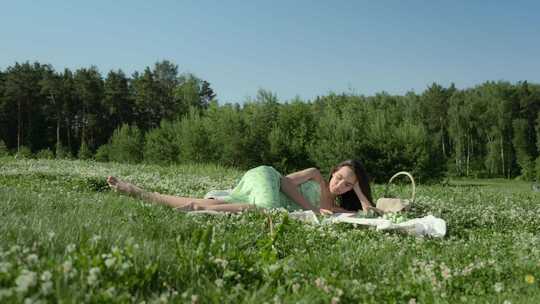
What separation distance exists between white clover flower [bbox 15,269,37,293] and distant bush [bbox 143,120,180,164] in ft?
139

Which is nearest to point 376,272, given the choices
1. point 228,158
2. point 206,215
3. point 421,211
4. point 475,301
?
point 475,301

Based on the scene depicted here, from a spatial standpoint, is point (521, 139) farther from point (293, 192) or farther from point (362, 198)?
point (293, 192)

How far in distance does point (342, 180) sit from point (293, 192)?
1.01 meters

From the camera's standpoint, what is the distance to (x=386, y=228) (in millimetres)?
7008

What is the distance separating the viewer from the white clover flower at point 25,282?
2.35m

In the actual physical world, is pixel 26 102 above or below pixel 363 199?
above

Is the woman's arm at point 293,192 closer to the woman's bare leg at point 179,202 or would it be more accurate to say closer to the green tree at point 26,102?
the woman's bare leg at point 179,202

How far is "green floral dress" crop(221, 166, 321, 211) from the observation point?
8.88 metres

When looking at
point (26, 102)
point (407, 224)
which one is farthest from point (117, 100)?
point (407, 224)

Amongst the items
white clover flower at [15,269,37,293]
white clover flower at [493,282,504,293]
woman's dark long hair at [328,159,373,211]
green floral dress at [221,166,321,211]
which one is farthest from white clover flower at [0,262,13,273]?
woman's dark long hair at [328,159,373,211]

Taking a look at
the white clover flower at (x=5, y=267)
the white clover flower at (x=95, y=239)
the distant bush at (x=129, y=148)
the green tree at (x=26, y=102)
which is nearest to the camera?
the white clover flower at (x=5, y=267)

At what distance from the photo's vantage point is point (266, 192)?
8922mm

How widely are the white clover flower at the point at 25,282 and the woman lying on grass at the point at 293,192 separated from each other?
5.52 metres

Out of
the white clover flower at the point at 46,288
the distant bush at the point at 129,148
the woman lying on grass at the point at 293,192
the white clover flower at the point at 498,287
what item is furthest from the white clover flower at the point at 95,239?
the distant bush at the point at 129,148
